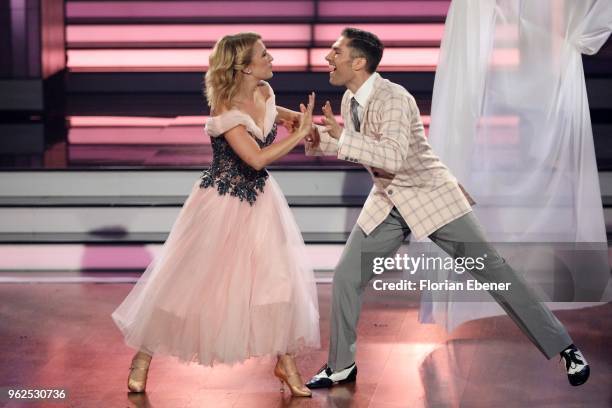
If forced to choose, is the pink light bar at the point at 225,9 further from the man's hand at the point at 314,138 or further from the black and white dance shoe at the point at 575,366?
the black and white dance shoe at the point at 575,366

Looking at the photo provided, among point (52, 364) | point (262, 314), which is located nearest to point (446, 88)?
point (262, 314)

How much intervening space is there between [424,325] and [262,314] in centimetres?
132

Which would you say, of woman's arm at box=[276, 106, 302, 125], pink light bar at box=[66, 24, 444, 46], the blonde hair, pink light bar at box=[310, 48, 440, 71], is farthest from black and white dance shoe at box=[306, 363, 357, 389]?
pink light bar at box=[66, 24, 444, 46]

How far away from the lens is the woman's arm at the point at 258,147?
4414 mm

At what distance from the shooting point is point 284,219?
4621 millimetres

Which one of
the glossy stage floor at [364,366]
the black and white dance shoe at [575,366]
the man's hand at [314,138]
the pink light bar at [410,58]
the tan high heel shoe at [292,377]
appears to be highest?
the man's hand at [314,138]

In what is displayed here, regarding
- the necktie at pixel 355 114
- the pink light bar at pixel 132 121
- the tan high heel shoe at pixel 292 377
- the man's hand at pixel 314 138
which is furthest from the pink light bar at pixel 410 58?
the tan high heel shoe at pixel 292 377

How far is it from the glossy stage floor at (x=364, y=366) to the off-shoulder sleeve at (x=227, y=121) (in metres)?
0.94

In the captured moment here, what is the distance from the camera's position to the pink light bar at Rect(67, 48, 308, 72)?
10.3 m

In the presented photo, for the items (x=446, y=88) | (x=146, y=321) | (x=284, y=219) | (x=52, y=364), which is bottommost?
(x=52, y=364)

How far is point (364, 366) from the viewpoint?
4918 millimetres

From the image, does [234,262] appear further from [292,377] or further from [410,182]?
[410,182]

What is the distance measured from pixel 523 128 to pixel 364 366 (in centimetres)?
146

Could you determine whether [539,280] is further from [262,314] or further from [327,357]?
[262,314]
